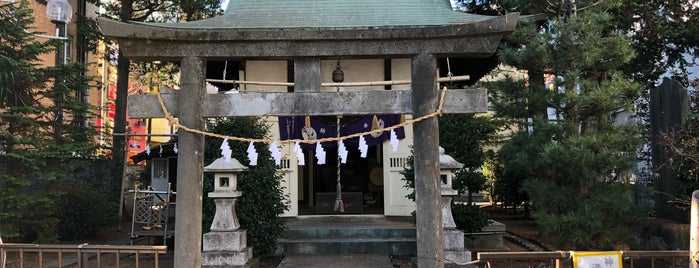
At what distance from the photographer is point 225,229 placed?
27.8 feet

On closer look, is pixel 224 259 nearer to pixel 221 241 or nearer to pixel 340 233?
pixel 221 241

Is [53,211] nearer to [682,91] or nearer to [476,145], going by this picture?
[476,145]

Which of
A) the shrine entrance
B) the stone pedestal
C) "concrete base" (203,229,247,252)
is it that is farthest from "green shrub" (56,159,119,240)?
the stone pedestal

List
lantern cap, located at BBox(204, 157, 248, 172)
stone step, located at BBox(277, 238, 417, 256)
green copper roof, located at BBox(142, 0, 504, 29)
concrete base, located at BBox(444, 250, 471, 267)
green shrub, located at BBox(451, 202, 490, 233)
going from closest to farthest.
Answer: green copper roof, located at BBox(142, 0, 504, 29) < concrete base, located at BBox(444, 250, 471, 267) < lantern cap, located at BBox(204, 157, 248, 172) < stone step, located at BBox(277, 238, 417, 256) < green shrub, located at BBox(451, 202, 490, 233)

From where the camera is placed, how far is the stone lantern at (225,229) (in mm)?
8344

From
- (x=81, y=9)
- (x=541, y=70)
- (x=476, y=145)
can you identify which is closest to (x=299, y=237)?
(x=476, y=145)

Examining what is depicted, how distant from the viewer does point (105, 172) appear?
46.6 feet

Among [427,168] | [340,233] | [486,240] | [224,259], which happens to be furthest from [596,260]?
[224,259]

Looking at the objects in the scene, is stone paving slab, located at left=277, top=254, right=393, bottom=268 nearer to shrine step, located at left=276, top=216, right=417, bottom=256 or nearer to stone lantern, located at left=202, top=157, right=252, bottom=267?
shrine step, located at left=276, top=216, right=417, bottom=256

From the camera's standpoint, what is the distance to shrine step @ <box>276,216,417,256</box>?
1000 cm

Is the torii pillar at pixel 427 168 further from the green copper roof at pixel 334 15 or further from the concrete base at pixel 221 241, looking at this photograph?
the concrete base at pixel 221 241

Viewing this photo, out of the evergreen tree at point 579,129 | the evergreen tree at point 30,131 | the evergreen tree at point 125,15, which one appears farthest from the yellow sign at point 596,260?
the evergreen tree at point 125,15

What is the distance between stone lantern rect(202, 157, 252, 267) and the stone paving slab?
0.94 meters

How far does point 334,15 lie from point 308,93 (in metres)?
1.46
